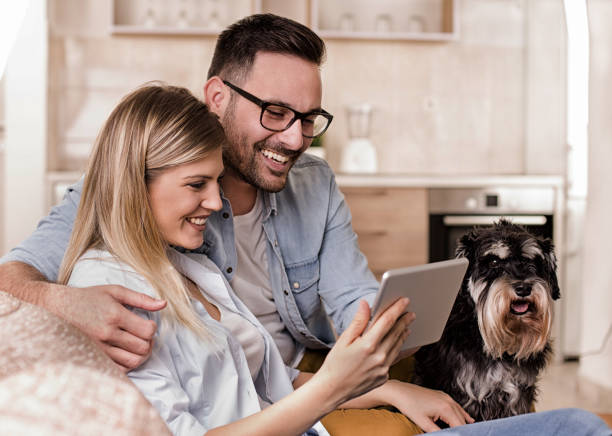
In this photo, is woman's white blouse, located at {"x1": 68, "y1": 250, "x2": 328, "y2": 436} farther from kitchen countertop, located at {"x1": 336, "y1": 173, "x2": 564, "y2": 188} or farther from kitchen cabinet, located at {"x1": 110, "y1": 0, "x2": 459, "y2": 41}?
kitchen cabinet, located at {"x1": 110, "y1": 0, "x2": 459, "y2": 41}

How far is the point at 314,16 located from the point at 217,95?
2.46 metres

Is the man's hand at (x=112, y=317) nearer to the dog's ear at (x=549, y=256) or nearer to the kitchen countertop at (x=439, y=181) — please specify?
the dog's ear at (x=549, y=256)

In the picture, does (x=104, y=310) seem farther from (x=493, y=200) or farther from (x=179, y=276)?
(x=493, y=200)

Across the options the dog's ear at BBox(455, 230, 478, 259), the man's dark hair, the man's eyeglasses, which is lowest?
the dog's ear at BBox(455, 230, 478, 259)

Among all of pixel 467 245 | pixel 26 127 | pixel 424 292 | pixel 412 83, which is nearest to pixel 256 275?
pixel 467 245

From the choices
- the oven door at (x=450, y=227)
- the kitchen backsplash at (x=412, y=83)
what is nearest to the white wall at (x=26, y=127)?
the kitchen backsplash at (x=412, y=83)

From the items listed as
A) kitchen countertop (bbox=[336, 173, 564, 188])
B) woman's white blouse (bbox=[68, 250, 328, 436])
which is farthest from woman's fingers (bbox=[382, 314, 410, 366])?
kitchen countertop (bbox=[336, 173, 564, 188])

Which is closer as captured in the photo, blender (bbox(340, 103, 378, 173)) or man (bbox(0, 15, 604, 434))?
man (bbox(0, 15, 604, 434))

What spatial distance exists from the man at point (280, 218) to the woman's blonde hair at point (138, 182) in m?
0.22

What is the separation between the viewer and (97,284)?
1.09 m

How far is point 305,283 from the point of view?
5.38 ft

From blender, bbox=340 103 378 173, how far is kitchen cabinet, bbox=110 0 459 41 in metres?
0.46

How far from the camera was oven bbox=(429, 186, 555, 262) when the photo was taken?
3.61 m

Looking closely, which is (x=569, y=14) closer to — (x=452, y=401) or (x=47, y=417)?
(x=452, y=401)
